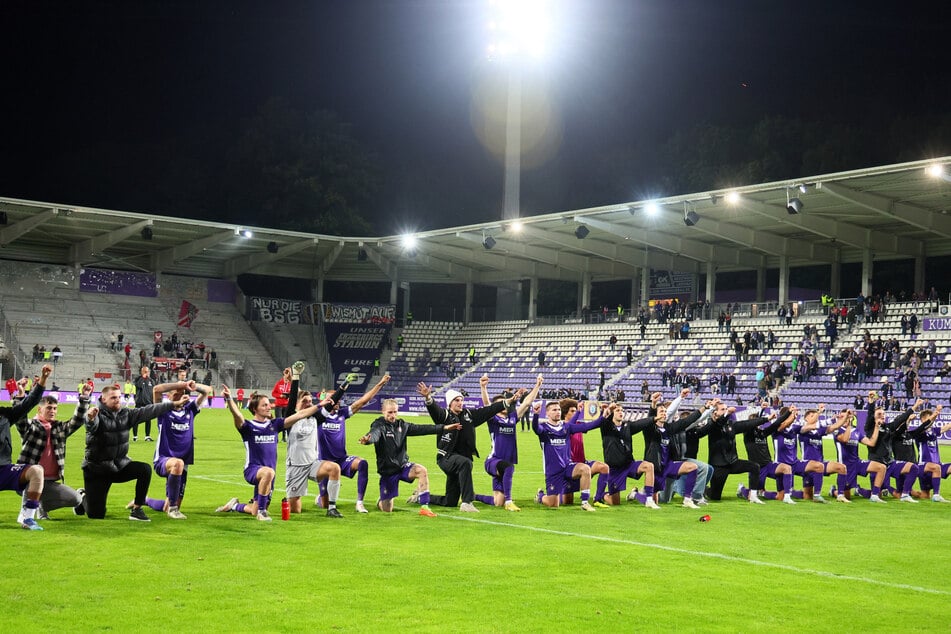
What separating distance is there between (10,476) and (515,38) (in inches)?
1721

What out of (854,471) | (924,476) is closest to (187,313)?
(854,471)

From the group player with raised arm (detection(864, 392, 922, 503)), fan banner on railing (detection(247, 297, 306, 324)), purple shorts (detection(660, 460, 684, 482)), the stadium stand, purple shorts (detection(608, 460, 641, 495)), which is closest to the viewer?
purple shorts (detection(608, 460, 641, 495))

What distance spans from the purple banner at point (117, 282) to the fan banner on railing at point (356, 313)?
984 cm

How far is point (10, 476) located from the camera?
11.4 meters

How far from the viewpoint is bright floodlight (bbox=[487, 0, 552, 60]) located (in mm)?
51344

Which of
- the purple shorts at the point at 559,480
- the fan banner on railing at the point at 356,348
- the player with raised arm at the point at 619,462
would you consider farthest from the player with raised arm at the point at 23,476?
the fan banner on railing at the point at 356,348

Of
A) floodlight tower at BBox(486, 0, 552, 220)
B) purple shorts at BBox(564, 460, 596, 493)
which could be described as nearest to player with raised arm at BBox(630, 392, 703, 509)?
purple shorts at BBox(564, 460, 596, 493)

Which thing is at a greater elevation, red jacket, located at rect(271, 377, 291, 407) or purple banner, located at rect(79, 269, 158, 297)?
purple banner, located at rect(79, 269, 158, 297)

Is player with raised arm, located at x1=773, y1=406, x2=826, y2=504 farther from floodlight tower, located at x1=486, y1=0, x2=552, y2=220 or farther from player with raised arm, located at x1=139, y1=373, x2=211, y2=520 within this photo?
floodlight tower, located at x1=486, y1=0, x2=552, y2=220

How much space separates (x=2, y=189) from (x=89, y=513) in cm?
6441

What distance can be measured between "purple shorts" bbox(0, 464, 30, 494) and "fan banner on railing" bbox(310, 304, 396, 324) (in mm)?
53843

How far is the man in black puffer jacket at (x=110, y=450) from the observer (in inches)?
467

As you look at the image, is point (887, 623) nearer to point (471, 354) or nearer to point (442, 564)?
point (442, 564)

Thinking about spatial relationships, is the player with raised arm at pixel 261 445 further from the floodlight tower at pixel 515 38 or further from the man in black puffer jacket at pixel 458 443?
the floodlight tower at pixel 515 38
